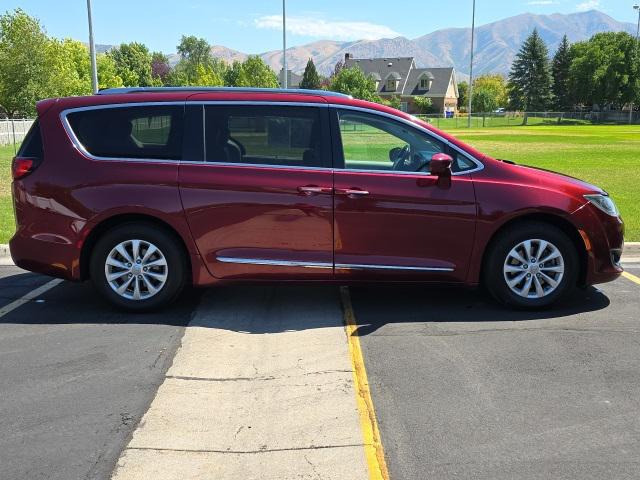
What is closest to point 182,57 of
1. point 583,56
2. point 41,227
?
point 583,56

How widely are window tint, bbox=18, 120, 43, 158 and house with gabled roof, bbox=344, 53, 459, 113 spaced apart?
9208 cm

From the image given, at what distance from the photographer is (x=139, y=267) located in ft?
17.0

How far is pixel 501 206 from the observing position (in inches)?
199

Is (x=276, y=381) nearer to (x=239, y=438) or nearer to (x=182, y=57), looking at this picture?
(x=239, y=438)

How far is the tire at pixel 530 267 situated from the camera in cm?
515

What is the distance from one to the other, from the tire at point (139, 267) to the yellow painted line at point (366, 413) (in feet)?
4.91

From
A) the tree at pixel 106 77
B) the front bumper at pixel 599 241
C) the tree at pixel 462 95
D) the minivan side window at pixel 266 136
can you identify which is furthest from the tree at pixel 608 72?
the minivan side window at pixel 266 136

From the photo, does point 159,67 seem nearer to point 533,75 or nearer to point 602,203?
point 533,75

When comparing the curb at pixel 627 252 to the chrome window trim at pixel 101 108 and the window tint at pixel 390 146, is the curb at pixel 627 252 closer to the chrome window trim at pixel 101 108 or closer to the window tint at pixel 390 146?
the chrome window trim at pixel 101 108

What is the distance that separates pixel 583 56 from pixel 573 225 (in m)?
88.3

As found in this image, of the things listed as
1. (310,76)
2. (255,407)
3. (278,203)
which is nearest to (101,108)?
(278,203)

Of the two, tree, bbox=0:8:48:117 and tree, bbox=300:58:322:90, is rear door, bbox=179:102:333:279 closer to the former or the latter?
tree, bbox=0:8:48:117

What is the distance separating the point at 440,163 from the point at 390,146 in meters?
A: 0.53

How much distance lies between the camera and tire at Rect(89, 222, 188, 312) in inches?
201
